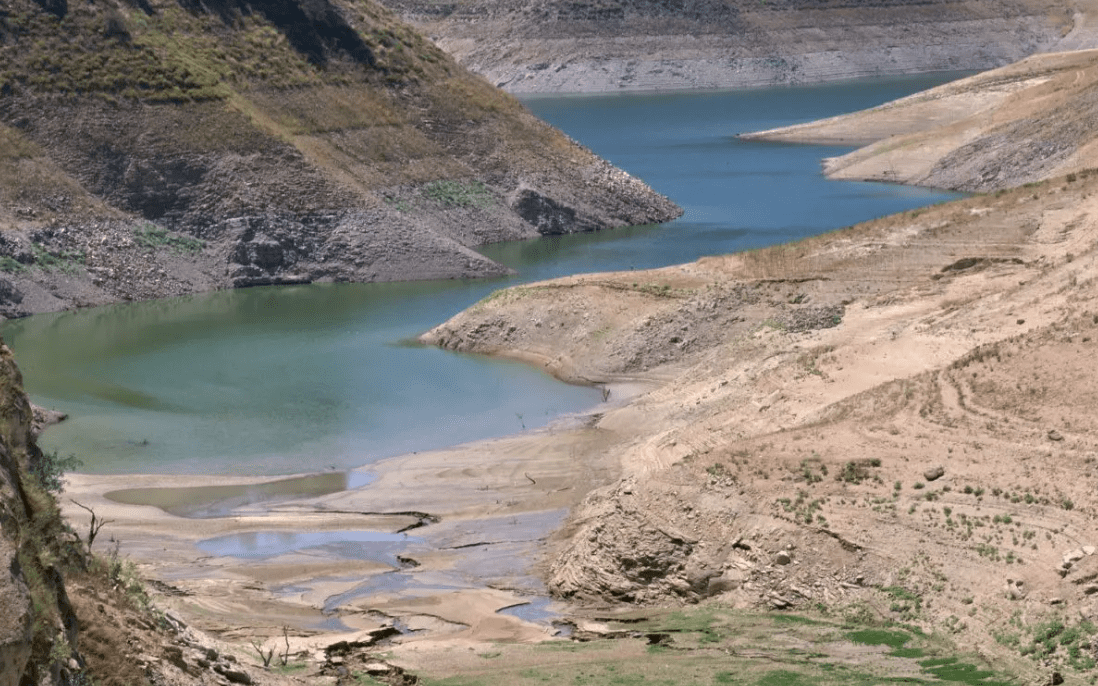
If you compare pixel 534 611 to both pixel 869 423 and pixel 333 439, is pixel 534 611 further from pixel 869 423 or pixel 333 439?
pixel 333 439

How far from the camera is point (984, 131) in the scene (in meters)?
98.1

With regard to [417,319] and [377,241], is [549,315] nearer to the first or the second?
[417,319]

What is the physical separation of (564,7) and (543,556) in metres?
158

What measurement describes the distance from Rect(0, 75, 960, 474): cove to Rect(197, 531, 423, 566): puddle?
18.6 ft

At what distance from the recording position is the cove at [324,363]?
45688 mm

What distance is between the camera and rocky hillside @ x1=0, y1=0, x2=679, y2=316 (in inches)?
2788

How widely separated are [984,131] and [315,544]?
225 feet

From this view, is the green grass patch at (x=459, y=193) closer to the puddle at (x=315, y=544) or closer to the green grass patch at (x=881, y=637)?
the puddle at (x=315, y=544)

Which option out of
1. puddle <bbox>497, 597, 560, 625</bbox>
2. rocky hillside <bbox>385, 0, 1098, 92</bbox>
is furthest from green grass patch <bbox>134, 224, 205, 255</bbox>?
rocky hillside <bbox>385, 0, 1098, 92</bbox>

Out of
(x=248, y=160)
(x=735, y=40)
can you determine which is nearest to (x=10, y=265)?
(x=248, y=160)

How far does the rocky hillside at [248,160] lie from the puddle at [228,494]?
25.9 metres

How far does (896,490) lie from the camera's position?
104 feet

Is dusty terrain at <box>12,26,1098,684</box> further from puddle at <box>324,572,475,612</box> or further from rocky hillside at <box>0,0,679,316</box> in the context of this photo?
rocky hillside at <box>0,0,679,316</box>

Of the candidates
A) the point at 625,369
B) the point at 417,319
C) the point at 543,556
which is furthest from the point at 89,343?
the point at 543,556
